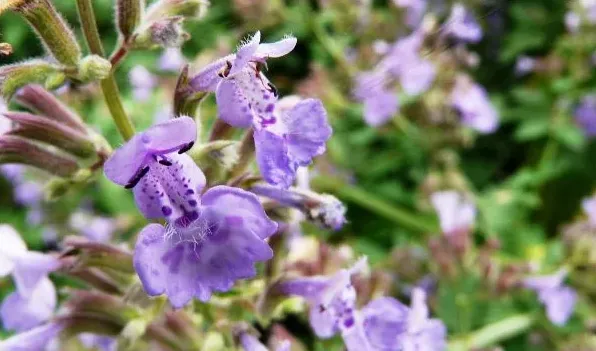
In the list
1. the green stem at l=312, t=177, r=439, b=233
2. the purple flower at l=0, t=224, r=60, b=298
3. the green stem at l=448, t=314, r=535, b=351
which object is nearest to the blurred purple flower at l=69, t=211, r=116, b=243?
the green stem at l=312, t=177, r=439, b=233

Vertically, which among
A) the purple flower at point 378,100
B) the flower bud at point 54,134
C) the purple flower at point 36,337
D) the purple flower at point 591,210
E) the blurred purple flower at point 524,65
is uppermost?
the blurred purple flower at point 524,65

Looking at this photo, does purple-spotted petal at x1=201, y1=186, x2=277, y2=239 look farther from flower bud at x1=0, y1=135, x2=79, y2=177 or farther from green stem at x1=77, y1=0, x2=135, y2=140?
flower bud at x1=0, y1=135, x2=79, y2=177

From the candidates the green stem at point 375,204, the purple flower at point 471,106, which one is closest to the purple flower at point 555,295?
the green stem at point 375,204

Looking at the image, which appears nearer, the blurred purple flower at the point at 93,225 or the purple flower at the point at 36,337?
the purple flower at the point at 36,337

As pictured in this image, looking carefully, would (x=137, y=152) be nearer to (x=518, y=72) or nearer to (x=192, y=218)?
(x=192, y=218)

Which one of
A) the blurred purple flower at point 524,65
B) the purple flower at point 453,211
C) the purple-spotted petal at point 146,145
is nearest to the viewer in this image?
the purple-spotted petal at point 146,145

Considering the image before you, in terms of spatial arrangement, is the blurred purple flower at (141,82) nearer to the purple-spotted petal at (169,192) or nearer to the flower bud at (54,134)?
the flower bud at (54,134)

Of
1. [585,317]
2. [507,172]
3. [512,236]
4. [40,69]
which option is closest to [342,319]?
[40,69]

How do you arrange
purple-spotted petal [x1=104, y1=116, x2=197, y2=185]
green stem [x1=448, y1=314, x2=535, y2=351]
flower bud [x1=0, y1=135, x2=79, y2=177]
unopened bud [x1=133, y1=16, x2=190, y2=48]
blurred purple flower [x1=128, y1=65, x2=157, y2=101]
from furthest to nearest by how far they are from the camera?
blurred purple flower [x1=128, y1=65, x2=157, y2=101], green stem [x1=448, y1=314, x2=535, y2=351], flower bud [x1=0, y1=135, x2=79, y2=177], unopened bud [x1=133, y1=16, x2=190, y2=48], purple-spotted petal [x1=104, y1=116, x2=197, y2=185]
